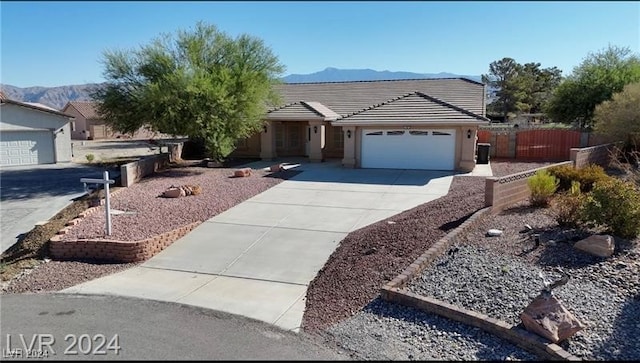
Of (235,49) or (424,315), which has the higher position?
(235,49)

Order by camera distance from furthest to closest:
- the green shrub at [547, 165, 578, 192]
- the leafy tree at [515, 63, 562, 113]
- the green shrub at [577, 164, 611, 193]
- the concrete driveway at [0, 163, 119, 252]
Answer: the leafy tree at [515, 63, 562, 113] < the concrete driveway at [0, 163, 119, 252] < the green shrub at [547, 165, 578, 192] < the green shrub at [577, 164, 611, 193]

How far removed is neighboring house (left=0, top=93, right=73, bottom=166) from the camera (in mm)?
27234

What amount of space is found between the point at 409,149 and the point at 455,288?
1511 cm

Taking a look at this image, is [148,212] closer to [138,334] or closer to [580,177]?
[138,334]

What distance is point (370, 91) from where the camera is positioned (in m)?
29.5

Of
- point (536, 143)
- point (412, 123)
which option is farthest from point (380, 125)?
point (536, 143)

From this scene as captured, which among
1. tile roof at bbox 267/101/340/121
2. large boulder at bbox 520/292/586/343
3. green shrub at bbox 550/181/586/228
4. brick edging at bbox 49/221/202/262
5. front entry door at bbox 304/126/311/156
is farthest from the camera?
front entry door at bbox 304/126/311/156

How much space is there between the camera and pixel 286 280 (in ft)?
28.9

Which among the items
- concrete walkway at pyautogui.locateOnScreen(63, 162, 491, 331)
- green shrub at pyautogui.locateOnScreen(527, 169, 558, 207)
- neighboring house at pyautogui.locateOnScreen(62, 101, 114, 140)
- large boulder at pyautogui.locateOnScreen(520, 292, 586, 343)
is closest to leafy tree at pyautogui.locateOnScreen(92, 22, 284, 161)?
concrete walkway at pyautogui.locateOnScreen(63, 162, 491, 331)

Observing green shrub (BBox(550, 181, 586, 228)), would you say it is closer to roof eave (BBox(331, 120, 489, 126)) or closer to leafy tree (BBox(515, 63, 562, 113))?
roof eave (BBox(331, 120, 489, 126))

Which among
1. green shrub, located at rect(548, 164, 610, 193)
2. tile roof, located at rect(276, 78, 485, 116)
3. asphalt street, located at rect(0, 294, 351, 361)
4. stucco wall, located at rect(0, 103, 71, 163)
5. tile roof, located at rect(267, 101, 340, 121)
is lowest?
asphalt street, located at rect(0, 294, 351, 361)

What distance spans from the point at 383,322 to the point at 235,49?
59.3ft

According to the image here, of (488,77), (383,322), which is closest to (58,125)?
(383,322)

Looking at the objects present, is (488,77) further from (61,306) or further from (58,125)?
(61,306)
